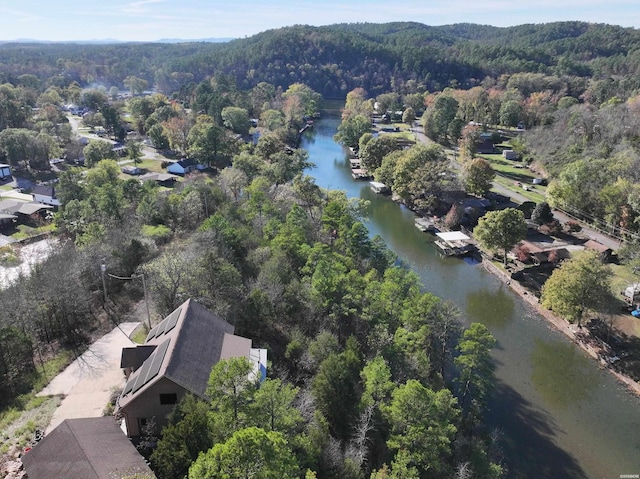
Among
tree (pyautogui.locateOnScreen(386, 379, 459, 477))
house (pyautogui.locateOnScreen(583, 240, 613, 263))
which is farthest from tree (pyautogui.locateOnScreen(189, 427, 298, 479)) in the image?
house (pyautogui.locateOnScreen(583, 240, 613, 263))

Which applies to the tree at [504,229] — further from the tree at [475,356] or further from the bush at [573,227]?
the tree at [475,356]

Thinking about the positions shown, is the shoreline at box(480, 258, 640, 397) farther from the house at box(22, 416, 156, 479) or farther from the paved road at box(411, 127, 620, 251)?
the house at box(22, 416, 156, 479)

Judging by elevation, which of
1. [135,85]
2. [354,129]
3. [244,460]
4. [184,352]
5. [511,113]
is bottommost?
[135,85]

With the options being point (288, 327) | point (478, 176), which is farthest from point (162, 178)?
point (478, 176)

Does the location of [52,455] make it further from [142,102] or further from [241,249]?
[142,102]

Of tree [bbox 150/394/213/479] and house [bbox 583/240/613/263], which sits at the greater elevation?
tree [bbox 150/394/213/479]

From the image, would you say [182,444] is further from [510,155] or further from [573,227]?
[510,155]
